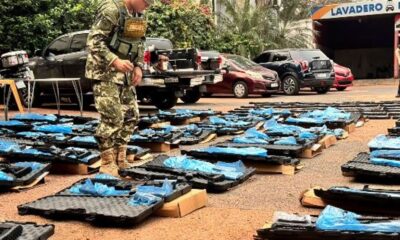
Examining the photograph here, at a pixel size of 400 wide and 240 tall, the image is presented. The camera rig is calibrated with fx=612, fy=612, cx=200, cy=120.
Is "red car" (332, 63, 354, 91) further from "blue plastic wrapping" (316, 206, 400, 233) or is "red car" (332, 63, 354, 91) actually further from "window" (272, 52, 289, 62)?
"blue plastic wrapping" (316, 206, 400, 233)

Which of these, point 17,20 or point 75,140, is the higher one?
point 17,20

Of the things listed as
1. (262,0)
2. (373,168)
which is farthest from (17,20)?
(262,0)

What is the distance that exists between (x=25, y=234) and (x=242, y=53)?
24.1 metres

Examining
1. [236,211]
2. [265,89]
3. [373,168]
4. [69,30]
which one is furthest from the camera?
[265,89]

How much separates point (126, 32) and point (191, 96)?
36.8 feet

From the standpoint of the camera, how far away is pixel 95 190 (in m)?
4.86

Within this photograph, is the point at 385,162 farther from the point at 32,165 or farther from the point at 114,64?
the point at 32,165

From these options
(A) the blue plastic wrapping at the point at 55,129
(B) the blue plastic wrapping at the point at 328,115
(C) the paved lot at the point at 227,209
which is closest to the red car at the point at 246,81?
(B) the blue plastic wrapping at the point at 328,115

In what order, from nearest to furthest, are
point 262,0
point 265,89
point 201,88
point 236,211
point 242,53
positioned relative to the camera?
1. point 236,211
2. point 201,88
3. point 265,89
4. point 242,53
5. point 262,0

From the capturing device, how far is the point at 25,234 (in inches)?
139

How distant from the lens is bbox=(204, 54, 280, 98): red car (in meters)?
19.9

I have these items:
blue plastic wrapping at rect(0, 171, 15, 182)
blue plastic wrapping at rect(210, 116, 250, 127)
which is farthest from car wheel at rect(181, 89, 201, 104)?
blue plastic wrapping at rect(0, 171, 15, 182)

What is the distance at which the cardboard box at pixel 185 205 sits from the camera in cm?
459

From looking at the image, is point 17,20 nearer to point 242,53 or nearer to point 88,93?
point 88,93
